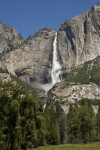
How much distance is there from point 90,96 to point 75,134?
3441 inches

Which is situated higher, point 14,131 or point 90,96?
point 90,96

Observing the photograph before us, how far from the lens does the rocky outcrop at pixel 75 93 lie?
16738cm

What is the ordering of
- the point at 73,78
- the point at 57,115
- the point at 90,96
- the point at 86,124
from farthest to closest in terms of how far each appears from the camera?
1. the point at 73,78
2. the point at 90,96
3. the point at 57,115
4. the point at 86,124

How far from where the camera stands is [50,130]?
87.8m

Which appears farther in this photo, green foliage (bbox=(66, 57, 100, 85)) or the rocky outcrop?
green foliage (bbox=(66, 57, 100, 85))

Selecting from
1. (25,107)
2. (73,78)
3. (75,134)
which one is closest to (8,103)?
(25,107)

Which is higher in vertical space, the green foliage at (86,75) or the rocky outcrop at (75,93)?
the green foliage at (86,75)

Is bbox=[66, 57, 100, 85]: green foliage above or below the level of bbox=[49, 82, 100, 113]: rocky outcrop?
above

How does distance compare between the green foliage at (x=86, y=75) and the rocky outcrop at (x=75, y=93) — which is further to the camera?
the green foliage at (x=86, y=75)

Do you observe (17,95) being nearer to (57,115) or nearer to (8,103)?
(8,103)

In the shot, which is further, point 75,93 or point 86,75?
point 86,75

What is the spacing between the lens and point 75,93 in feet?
558

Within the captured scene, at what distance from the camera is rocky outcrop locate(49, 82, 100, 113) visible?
6590 inches

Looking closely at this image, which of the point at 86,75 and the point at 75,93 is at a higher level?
the point at 86,75
